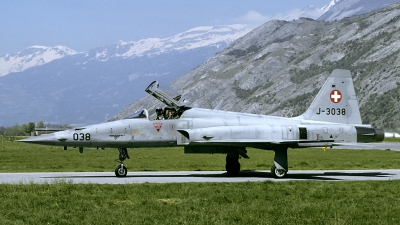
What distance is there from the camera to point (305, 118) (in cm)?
2648

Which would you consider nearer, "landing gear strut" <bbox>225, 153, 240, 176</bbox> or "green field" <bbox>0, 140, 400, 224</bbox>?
"green field" <bbox>0, 140, 400, 224</bbox>

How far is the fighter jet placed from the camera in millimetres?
24141

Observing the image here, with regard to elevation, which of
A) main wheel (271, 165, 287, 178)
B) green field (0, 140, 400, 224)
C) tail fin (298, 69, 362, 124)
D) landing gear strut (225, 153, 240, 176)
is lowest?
green field (0, 140, 400, 224)

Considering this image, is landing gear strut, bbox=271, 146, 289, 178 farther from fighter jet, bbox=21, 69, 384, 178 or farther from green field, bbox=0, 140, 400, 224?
green field, bbox=0, 140, 400, 224

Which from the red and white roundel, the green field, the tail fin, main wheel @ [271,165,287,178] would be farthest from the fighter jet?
the green field

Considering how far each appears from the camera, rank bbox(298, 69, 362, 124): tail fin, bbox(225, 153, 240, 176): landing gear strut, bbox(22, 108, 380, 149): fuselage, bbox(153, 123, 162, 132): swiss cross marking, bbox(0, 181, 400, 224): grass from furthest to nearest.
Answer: bbox(298, 69, 362, 124): tail fin, bbox(225, 153, 240, 176): landing gear strut, bbox(153, 123, 162, 132): swiss cross marking, bbox(22, 108, 380, 149): fuselage, bbox(0, 181, 400, 224): grass

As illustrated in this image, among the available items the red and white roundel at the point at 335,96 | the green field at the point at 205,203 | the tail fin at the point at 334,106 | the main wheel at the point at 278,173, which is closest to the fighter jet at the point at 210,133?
the main wheel at the point at 278,173

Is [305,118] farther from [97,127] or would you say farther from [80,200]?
[80,200]

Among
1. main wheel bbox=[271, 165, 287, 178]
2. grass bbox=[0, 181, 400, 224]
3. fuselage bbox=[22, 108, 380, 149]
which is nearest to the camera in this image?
grass bbox=[0, 181, 400, 224]

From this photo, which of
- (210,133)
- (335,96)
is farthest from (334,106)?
(210,133)

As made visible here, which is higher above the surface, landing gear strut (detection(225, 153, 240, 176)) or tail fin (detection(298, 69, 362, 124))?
tail fin (detection(298, 69, 362, 124))

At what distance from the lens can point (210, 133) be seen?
24.2m

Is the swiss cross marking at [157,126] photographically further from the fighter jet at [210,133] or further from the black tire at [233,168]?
the black tire at [233,168]

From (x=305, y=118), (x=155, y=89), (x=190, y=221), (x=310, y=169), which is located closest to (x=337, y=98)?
(x=305, y=118)
